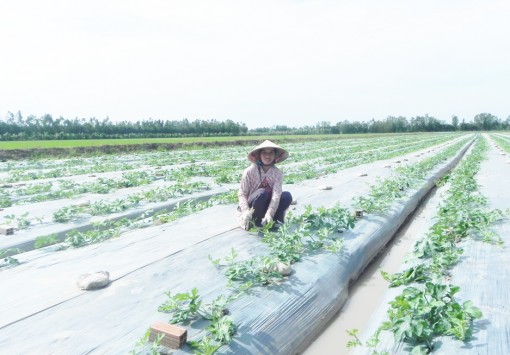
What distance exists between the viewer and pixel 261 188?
4.64 meters

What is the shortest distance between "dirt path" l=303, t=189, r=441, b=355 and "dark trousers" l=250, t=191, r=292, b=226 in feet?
4.15

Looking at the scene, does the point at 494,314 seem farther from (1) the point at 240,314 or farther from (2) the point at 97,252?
(2) the point at 97,252

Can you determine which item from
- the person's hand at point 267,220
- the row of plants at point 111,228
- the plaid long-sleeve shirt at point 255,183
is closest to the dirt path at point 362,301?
the person's hand at point 267,220

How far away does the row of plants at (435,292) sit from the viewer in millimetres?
2518

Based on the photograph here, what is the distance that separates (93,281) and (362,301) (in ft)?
9.13

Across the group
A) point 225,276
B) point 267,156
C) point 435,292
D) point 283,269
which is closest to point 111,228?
point 267,156

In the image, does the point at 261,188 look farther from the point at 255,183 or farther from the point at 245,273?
the point at 245,273

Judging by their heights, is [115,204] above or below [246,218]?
below

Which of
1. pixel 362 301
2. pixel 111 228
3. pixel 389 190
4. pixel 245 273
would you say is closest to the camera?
pixel 245 273

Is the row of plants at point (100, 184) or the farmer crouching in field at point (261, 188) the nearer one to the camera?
the farmer crouching in field at point (261, 188)

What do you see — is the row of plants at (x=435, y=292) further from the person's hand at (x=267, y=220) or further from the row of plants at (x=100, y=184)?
the row of plants at (x=100, y=184)

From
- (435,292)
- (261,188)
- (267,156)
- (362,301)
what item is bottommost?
(362,301)

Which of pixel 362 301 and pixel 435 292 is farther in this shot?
pixel 362 301

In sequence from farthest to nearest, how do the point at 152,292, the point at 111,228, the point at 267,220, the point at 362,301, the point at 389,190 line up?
the point at 389,190
the point at 111,228
the point at 267,220
the point at 362,301
the point at 152,292
